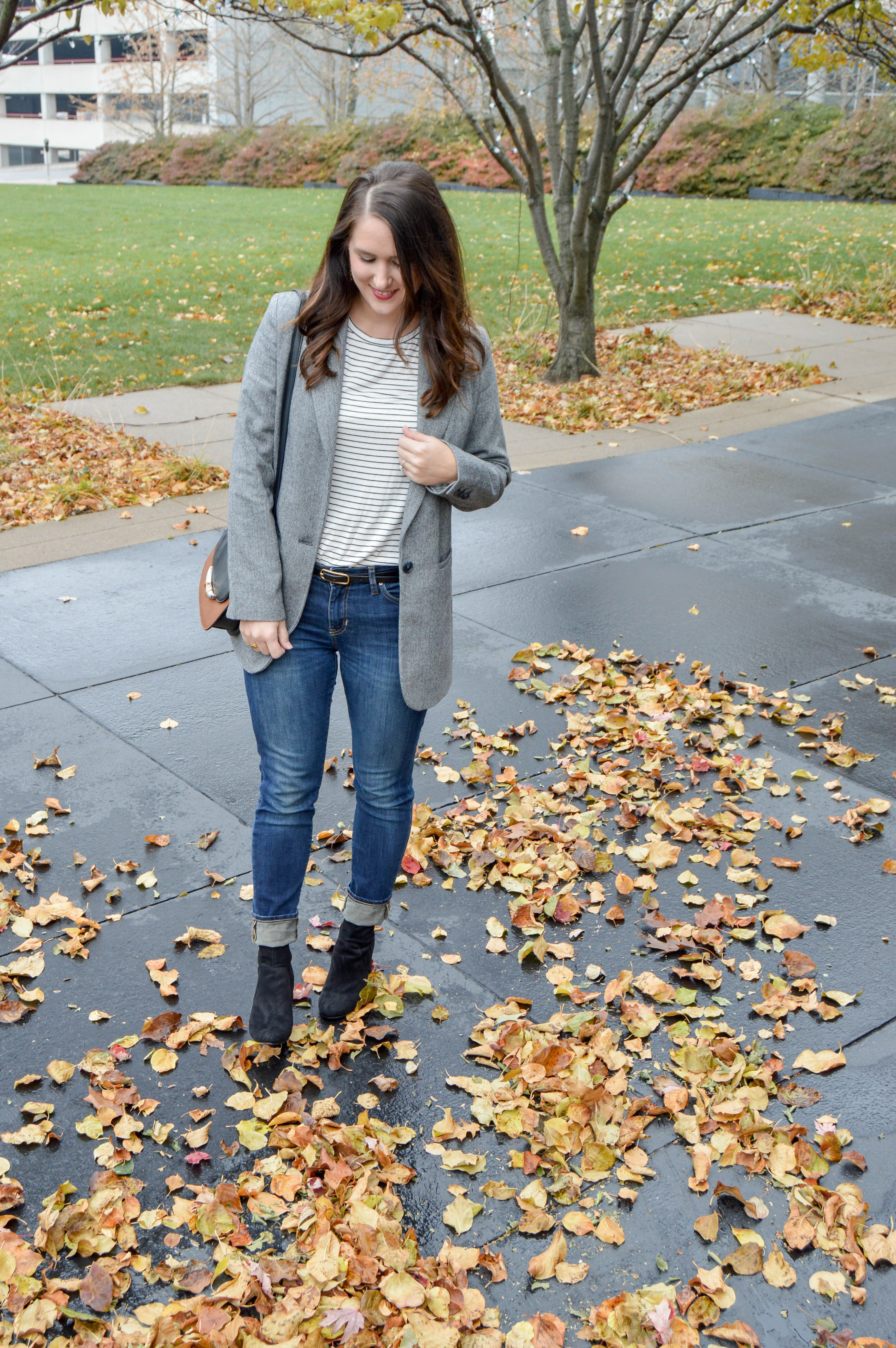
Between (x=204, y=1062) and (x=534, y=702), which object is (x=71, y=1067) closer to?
(x=204, y=1062)

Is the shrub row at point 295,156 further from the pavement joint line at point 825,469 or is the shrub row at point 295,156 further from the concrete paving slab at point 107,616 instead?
the concrete paving slab at point 107,616

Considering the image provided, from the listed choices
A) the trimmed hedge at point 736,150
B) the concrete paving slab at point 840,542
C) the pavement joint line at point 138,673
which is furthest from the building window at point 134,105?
the pavement joint line at point 138,673

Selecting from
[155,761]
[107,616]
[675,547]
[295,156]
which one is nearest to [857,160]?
[295,156]

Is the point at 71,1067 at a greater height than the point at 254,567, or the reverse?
the point at 254,567

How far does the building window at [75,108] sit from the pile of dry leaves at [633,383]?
56.0 m

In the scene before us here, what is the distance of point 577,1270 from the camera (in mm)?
2473

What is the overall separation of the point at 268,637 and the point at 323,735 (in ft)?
1.00

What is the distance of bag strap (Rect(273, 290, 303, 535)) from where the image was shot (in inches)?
105

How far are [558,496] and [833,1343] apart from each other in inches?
226

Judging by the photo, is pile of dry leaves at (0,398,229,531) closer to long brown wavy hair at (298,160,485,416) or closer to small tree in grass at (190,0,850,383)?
small tree in grass at (190,0,850,383)

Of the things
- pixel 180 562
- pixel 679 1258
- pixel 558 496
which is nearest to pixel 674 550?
pixel 558 496

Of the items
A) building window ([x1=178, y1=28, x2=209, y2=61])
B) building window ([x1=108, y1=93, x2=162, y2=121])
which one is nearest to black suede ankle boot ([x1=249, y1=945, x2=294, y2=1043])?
building window ([x1=178, y1=28, x2=209, y2=61])

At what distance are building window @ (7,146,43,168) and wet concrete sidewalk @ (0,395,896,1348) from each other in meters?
68.1

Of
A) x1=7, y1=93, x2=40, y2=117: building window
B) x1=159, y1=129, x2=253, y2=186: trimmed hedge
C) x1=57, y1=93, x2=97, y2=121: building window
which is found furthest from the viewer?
x1=7, y1=93, x2=40, y2=117: building window
